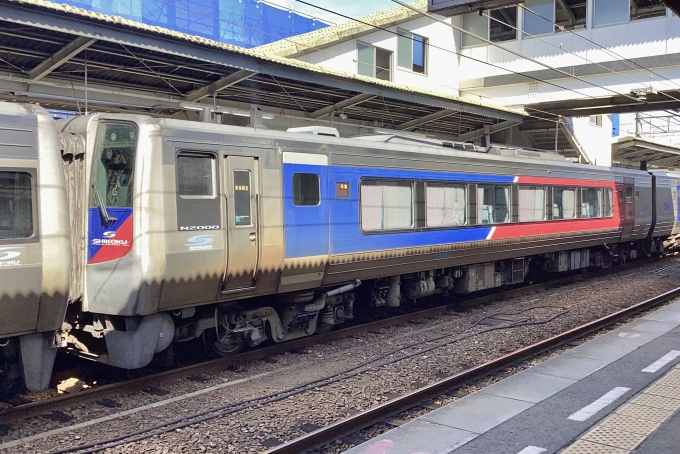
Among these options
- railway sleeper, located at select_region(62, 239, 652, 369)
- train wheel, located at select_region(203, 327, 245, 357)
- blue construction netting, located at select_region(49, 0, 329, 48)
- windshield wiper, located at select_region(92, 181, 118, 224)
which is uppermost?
blue construction netting, located at select_region(49, 0, 329, 48)

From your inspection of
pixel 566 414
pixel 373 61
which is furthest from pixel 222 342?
pixel 373 61

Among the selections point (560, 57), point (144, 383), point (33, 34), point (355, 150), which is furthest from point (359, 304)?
point (560, 57)

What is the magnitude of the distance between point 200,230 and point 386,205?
352cm

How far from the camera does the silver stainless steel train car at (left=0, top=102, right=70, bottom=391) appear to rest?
5676mm

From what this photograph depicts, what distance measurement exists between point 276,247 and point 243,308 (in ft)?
3.03

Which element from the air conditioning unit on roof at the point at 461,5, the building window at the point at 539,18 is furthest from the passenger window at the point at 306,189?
the building window at the point at 539,18

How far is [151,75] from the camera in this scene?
434 inches

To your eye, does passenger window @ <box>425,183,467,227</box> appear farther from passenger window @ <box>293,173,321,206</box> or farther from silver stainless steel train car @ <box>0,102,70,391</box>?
silver stainless steel train car @ <box>0,102,70,391</box>

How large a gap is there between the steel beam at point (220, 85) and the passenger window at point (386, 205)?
133 inches

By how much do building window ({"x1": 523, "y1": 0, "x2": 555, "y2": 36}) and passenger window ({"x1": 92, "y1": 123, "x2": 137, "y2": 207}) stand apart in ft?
58.7

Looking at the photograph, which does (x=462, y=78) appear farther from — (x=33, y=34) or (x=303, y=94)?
(x=33, y=34)

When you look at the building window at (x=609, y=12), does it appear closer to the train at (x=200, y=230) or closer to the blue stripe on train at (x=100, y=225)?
the train at (x=200, y=230)

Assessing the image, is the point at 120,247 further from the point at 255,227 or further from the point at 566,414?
the point at 566,414

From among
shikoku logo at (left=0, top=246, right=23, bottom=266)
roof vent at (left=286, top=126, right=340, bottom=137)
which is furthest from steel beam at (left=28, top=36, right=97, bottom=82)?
shikoku logo at (left=0, top=246, right=23, bottom=266)
